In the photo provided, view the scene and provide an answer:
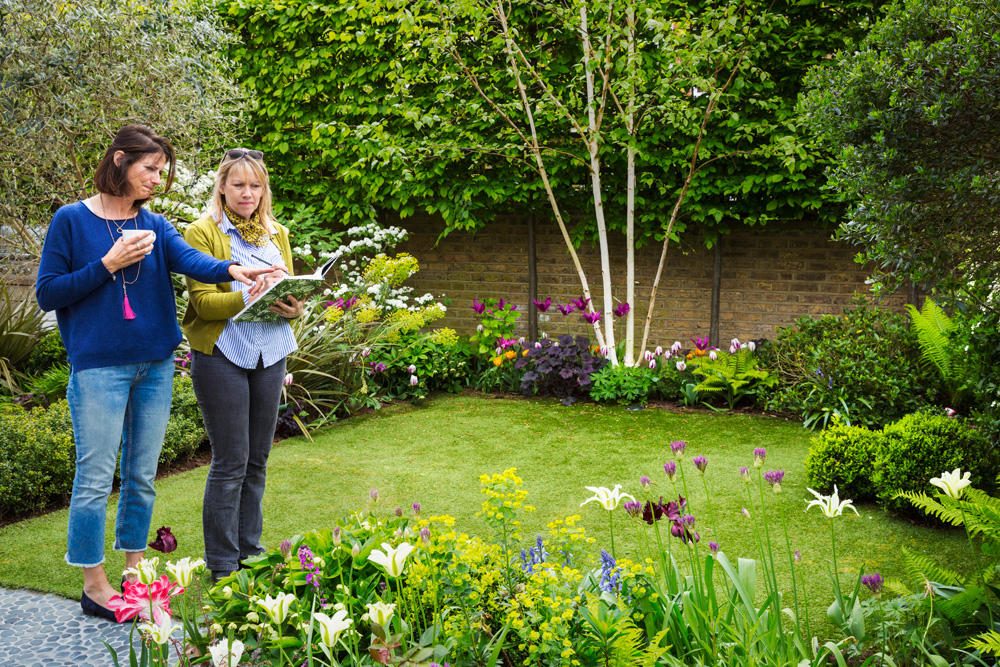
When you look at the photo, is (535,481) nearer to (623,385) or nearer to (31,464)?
(623,385)

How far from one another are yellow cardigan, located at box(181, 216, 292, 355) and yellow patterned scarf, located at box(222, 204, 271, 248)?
2.6 inches

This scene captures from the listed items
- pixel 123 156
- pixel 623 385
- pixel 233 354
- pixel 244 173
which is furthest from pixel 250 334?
pixel 623 385

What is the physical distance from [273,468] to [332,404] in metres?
1.36

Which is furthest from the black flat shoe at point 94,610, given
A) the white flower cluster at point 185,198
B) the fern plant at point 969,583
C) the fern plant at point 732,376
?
the fern plant at point 732,376

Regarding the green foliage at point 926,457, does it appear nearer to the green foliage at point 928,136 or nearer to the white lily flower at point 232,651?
the green foliage at point 928,136

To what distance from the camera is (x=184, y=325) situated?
9.63ft

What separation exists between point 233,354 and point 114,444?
54 cm

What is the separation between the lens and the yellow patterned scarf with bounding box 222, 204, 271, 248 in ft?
9.96

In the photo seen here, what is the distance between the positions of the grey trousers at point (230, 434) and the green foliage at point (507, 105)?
436 centimetres

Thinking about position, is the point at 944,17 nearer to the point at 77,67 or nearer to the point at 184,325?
the point at 184,325

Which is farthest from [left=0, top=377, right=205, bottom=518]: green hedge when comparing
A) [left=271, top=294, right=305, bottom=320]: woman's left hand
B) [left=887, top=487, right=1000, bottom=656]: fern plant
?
[left=887, top=487, right=1000, bottom=656]: fern plant

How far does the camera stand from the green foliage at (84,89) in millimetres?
5031

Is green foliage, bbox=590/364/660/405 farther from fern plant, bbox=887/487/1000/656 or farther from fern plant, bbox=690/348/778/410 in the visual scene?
fern plant, bbox=887/487/1000/656

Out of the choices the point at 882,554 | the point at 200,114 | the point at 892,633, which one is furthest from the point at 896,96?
the point at 200,114
